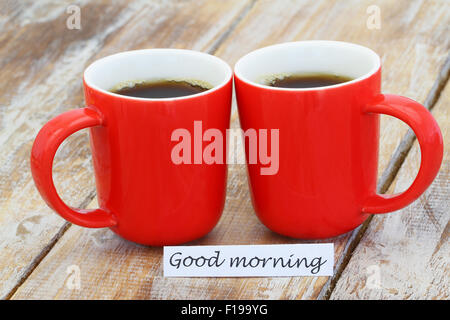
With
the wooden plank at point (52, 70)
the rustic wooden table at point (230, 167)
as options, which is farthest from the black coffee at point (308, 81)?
the wooden plank at point (52, 70)

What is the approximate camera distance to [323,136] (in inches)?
27.4

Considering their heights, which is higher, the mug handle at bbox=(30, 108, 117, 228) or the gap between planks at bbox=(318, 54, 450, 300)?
the mug handle at bbox=(30, 108, 117, 228)

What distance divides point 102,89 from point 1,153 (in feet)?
0.92

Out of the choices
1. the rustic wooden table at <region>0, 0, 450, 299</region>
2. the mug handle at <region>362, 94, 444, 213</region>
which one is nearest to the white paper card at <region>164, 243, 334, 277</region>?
the rustic wooden table at <region>0, 0, 450, 299</region>

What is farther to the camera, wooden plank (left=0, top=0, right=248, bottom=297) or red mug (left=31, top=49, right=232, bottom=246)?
wooden plank (left=0, top=0, right=248, bottom=297)

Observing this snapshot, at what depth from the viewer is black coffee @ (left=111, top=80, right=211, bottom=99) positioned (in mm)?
748

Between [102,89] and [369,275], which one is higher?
[102,89]

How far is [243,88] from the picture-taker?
712mm

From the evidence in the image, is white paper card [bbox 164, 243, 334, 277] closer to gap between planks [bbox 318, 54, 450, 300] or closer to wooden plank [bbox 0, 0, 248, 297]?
gap between planks [bbox 318, 54, 450, 300]

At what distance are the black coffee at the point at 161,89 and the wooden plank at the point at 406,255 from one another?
23 centimetres

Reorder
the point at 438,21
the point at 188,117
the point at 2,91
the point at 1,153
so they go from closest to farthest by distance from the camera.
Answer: the point at 188,117
the point at 1,153
the point at 2,91
the point at 438,21

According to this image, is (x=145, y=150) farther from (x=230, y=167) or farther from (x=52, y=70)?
(x=52, y=70)

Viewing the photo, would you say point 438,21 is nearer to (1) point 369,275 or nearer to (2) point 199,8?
(2) point 199,8

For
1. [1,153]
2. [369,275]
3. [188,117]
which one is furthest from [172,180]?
[1,153]
